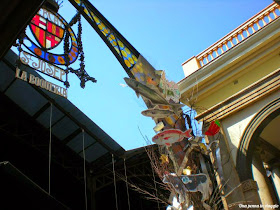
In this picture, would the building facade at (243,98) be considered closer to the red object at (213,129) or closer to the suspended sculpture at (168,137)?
the red object at (213,129)

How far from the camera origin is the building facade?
9406mm

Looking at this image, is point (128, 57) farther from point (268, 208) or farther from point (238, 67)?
point (268, 208)

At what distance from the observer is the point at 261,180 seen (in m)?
9.65

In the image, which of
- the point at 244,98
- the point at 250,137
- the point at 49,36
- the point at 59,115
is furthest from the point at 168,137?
the point at 59,115

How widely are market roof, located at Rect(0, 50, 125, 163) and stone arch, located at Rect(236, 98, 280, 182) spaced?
321 inches

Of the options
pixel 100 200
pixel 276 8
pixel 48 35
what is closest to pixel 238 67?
pixel 276 8

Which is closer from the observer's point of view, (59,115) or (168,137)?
(168,137)

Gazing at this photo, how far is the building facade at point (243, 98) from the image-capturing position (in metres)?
9.41

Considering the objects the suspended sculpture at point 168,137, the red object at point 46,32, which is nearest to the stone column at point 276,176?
the suspended sculpture at point 168,137

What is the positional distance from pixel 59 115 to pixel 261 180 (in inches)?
372

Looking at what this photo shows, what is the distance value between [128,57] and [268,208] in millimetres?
6311

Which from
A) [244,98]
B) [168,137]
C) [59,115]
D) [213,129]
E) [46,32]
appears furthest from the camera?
[59,115]

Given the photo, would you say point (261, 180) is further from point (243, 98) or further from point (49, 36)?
point (49, 36)

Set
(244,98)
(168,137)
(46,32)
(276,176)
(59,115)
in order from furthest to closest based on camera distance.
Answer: (59,115) < (276,176) < (46,32) < (244,98) < (168,137)
